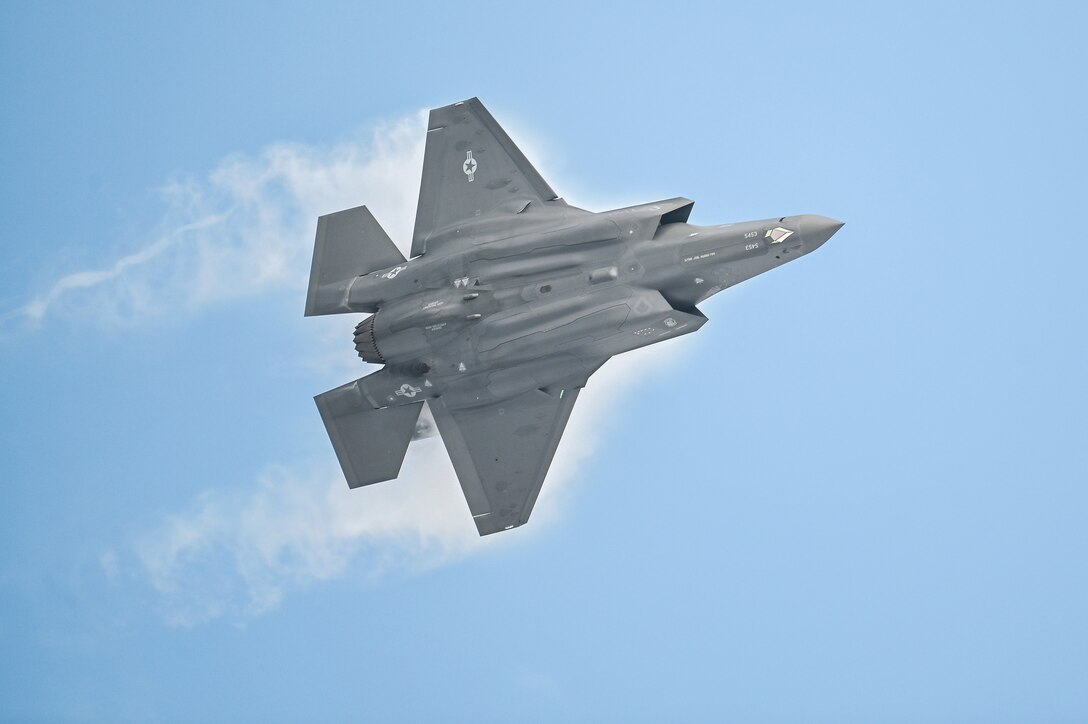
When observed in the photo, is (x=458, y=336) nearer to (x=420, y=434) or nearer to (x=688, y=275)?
(x=420, y=434)

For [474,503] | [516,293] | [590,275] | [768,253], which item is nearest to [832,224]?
[768,253]

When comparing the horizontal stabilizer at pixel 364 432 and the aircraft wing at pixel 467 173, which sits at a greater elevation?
the aircraft wing at pixel 467 173

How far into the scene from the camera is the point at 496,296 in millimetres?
28062

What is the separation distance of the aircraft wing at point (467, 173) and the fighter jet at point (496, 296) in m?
0.03

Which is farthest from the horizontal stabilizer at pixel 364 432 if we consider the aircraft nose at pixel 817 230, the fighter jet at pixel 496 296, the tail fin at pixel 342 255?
the aircraft nose at pixel 817 230

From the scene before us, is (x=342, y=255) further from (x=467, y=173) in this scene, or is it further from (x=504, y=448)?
(x=504, y=448)

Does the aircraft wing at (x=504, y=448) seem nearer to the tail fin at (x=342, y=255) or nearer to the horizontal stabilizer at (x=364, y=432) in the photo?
the horizontal stabilizer at (x=364, y=432)

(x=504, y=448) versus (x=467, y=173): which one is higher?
(x=467, y=173)

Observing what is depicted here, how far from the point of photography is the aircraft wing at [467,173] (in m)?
29.5

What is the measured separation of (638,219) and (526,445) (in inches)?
237

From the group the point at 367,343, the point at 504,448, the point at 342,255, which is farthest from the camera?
the point at 342,255

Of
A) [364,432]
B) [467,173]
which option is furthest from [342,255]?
[364,432]

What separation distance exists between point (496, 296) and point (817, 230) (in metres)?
7.38

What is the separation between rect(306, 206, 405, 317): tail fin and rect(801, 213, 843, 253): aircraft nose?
9.77m
